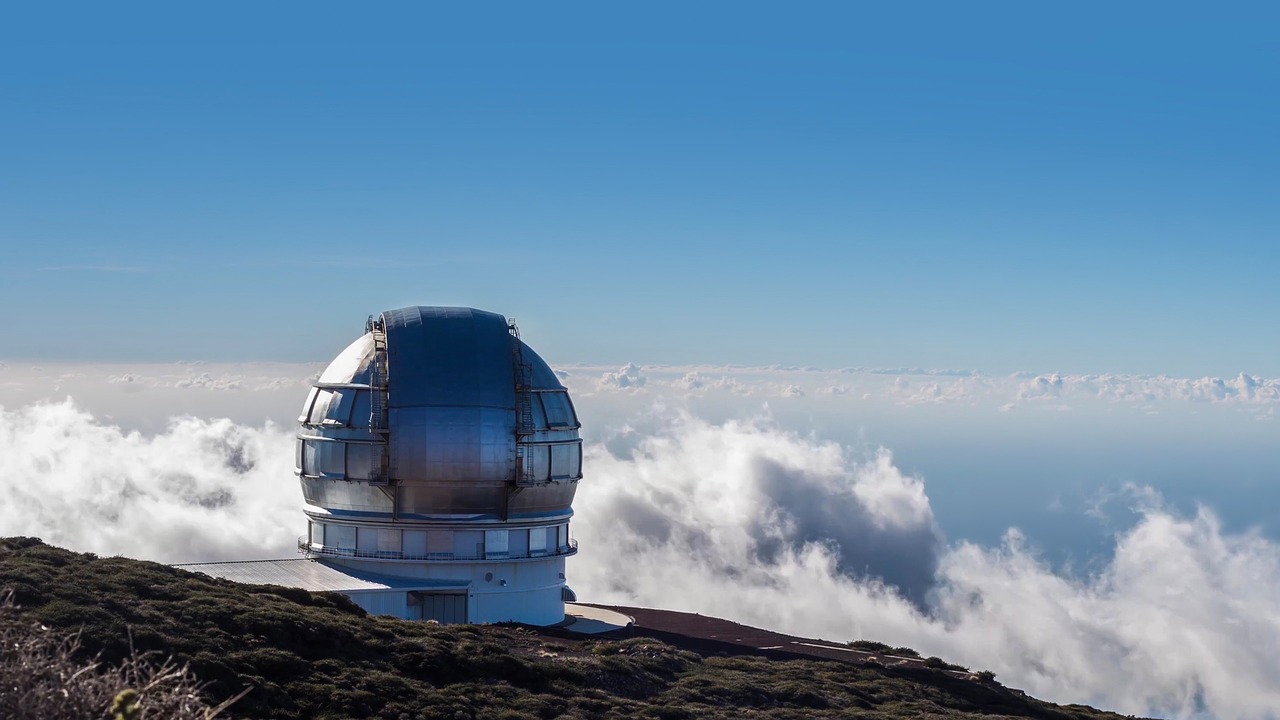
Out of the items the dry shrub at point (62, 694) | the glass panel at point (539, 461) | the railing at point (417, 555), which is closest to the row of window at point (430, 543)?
the railing at point (417, 555)

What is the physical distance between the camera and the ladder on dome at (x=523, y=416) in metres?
37.7

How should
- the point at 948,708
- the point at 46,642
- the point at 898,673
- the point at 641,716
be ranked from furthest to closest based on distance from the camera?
the point at 898,673 → the point at 948,708 → the point at 641,716 → the point at 46,642

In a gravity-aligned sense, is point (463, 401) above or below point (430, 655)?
above

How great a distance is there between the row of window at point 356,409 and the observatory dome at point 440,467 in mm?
43

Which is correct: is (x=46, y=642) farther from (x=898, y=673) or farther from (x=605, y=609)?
(x=605, y=609)

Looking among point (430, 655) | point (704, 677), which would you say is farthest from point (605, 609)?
point (430, 655)

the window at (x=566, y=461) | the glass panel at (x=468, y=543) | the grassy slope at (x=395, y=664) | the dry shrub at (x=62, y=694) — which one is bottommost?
the grassy slope at (x=395, y=664)

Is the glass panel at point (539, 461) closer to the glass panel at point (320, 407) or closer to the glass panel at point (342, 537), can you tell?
the glass panel at point (342, 537)

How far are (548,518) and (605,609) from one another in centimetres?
635

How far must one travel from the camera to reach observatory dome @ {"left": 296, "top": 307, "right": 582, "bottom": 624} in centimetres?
3703

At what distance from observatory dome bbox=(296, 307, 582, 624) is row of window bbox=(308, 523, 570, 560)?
3cm

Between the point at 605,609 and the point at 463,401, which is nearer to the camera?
the point at 463,401

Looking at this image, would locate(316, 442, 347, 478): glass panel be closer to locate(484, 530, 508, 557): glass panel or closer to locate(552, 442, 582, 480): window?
locate(484, 530, 508, 557): glass panel

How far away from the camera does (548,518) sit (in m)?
39.1
